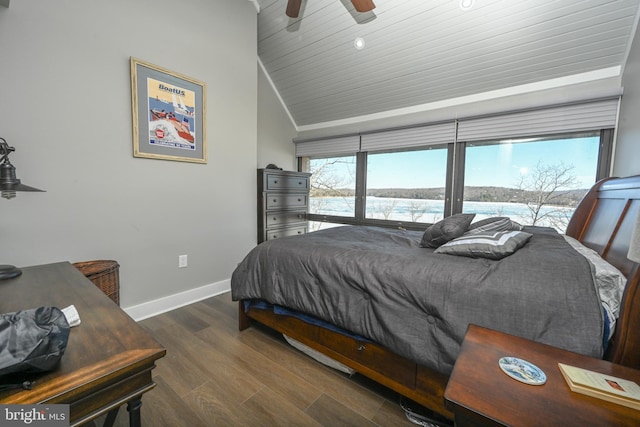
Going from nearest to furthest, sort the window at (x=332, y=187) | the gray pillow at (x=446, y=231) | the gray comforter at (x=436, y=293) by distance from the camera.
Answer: the gray comforter at (x=436, y=293), the gray pillow at (x=446, y=231), the window at (x=332, y=187)

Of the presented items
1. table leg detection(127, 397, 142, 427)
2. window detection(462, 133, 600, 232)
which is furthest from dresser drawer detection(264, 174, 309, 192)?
table leg detection(127, 397, 142, 427)

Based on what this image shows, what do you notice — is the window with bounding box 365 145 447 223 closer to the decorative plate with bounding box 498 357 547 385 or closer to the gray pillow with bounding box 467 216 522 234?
the gray pillow with bounding box 467 216 522 234

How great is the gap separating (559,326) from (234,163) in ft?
9.14

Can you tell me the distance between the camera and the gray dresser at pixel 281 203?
3.31 metres

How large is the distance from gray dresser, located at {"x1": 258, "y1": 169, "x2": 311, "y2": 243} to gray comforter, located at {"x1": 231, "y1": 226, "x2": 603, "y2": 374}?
1.57m

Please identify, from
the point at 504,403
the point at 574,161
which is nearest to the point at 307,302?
the point at 504,403

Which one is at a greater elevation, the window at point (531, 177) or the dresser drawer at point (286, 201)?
the window at point (531, 177)

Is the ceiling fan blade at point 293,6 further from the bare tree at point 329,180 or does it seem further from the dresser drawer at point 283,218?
the bare tree at point 329,180

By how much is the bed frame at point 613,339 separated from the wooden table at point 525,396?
0.56ft

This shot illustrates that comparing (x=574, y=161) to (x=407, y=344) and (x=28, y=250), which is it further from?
(x=28, y=250)

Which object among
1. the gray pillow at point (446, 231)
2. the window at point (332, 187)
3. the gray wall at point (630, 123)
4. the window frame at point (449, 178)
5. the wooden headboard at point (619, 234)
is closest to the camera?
the wooden headboard at point (619, 234)

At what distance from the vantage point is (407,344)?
1224mm

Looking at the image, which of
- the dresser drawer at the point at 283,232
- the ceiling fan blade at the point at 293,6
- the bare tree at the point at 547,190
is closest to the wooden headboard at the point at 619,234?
the bare tree at the point at 547,190

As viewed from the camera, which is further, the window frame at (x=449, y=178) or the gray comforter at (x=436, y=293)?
the window frame at (x=449, y=178)
